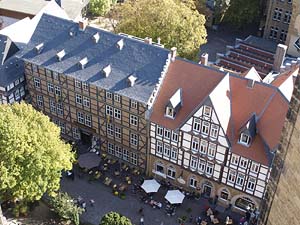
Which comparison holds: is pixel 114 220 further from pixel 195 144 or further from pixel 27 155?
pixel 195 144

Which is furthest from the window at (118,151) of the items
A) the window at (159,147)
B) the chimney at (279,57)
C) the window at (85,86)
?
the chimney at (279,57)

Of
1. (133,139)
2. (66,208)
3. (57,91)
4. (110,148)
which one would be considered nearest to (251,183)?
(133,139)

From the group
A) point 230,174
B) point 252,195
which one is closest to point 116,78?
point 230,174

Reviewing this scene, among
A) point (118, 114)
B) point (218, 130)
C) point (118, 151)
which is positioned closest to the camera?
point (218, 130)

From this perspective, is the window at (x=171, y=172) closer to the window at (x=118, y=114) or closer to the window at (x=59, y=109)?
the window at (x=118, y=114)

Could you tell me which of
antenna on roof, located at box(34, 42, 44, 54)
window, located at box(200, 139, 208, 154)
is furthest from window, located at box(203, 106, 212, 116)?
antenna on roof, located at box(34, 42, 44, 54)

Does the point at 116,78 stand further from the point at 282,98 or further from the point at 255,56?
the point at 255,56
